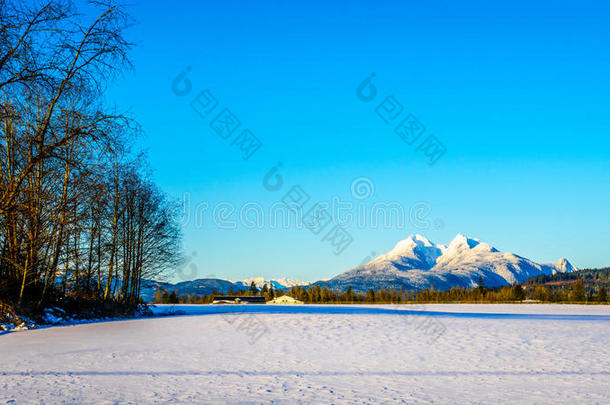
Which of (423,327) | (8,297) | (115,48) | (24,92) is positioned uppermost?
(115,48)

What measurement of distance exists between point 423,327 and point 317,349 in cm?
821

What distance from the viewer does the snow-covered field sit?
7.48 meters

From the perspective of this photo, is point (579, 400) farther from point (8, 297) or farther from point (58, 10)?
point (8, 297)

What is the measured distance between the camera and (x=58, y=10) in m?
8.32

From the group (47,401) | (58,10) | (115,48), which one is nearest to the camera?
(47,401)

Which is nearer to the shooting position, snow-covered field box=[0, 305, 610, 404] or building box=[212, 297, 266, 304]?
snow-covered field box=[0, 305, 610, 404]

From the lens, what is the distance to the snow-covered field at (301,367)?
24.5ft

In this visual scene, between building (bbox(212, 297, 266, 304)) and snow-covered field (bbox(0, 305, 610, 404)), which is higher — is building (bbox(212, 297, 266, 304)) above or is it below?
below

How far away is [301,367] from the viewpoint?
400 inches

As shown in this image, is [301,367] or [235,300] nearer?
[301,367]

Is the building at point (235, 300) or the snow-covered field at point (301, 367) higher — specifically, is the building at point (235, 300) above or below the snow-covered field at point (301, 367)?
below

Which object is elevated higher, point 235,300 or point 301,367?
point 301,367

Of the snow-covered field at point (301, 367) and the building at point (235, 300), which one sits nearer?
the snow-covered field at point (301, 367)

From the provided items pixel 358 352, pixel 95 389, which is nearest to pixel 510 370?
pixel 358 352
